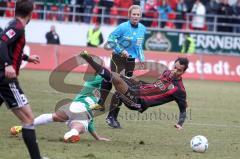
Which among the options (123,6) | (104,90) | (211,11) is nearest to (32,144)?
(104,90)

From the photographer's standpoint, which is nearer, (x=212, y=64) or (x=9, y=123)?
(x=9, y=123)

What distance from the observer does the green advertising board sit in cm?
3550

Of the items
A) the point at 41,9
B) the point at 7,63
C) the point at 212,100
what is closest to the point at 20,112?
the point at 7,63

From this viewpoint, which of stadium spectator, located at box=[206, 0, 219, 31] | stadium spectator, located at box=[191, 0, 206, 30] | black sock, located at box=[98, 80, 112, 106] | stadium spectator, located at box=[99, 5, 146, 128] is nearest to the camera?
black sock, located at box=[98, 80, 112, 106]

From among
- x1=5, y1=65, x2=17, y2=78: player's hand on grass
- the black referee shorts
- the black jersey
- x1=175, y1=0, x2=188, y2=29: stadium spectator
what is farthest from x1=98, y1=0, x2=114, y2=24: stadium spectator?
x1=5, y1=65, x2=17, y2=78: player's hand on grass

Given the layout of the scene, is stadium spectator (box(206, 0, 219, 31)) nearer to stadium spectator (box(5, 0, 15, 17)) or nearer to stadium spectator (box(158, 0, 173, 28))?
stadium spectator (box(158, 0, 173, 28))

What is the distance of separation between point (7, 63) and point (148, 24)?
27.3 m

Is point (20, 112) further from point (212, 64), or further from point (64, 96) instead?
point (212, 64)

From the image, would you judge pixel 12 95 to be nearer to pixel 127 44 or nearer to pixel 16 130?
pixel 16 130

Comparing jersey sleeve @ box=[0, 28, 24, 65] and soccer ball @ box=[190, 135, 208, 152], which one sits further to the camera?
soccer ball @ box=[190, 135, 208, 152]

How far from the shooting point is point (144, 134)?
13109mm

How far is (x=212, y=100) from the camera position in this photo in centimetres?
2136

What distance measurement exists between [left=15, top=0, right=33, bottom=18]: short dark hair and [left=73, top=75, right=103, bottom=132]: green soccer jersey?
2.89 meters

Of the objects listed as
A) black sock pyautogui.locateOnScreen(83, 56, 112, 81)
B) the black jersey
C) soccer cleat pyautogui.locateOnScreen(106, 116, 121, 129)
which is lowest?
soccer cleat pyautogui.locateOnScreen(106, 116, 121, 129)
